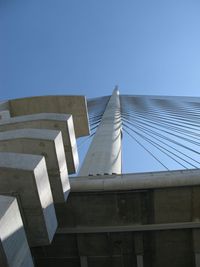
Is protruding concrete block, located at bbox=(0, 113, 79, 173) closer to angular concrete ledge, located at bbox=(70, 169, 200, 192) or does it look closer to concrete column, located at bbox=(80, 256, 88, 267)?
angular concrete ledge, located at bbox=(70, 169, 200, 192)

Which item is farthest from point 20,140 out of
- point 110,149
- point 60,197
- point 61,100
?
point 110,149

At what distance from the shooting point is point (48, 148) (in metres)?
6.15

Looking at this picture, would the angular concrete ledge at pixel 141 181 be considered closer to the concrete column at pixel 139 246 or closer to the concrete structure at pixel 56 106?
the concrete column at pixel 139 246

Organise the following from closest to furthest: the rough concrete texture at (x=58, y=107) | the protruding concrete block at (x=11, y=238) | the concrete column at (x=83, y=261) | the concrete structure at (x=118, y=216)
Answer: the protruding concrete block at (x=11, y=238) < the concrete structure at (x=118, y=216) < the concrete column at (x=83, y=261) < the rough concrete texture at (x=58, y=107)

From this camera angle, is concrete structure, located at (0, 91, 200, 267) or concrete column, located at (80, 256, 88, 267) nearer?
concrete structure, located at (0, 91, 200, 267)

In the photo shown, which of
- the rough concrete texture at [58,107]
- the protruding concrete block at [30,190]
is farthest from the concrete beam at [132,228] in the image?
the rough concrete texture at [58,107]

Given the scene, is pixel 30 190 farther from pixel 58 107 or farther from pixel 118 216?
pixel 58 107

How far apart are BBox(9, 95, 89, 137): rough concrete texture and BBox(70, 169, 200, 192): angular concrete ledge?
15.7 feet

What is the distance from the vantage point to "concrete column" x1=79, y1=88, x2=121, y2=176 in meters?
11.7

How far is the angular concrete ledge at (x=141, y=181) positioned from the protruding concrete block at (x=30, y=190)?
1199 millimetres

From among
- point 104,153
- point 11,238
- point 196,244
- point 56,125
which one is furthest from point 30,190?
point 104,153

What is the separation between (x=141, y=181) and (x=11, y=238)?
2673mm

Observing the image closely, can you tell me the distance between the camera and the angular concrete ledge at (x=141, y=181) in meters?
6.45

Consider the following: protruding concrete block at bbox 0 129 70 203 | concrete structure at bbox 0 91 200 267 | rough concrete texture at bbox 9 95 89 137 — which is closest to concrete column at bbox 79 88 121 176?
rough concrete texture at bbox 9 95 89 137
